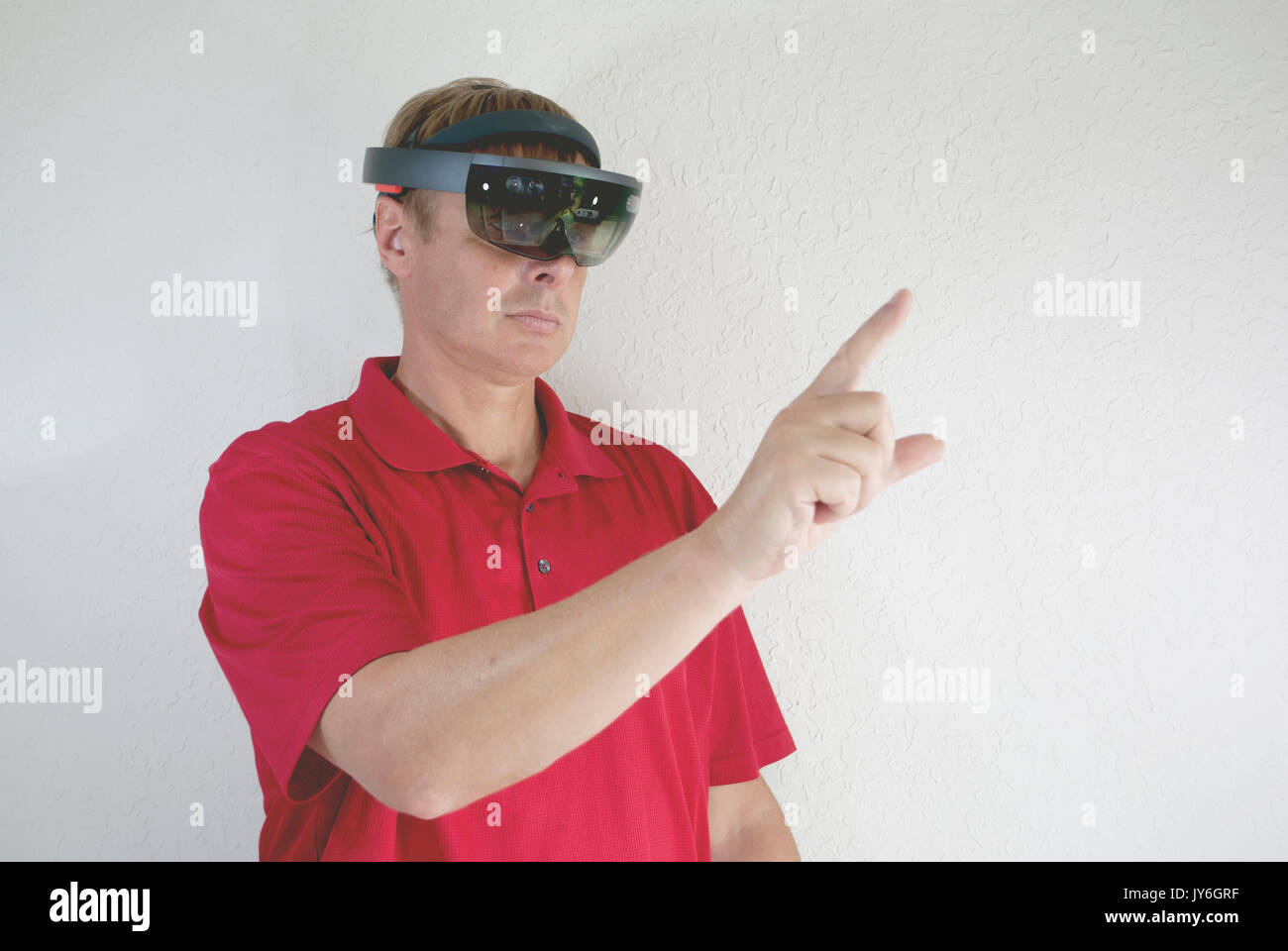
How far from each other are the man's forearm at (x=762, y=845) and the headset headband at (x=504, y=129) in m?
0.93

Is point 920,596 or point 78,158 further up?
point 78,158

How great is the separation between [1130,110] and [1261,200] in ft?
0.76

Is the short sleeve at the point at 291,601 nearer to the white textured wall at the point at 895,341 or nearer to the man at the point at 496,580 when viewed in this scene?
the man at the point at 496,580

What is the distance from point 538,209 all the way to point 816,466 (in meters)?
0.50

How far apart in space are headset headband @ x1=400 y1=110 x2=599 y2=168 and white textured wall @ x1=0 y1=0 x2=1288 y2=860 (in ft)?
0.86

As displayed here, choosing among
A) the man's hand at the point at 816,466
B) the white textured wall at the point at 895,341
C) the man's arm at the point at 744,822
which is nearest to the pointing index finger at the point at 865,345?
the man's hand at the point at 816,466

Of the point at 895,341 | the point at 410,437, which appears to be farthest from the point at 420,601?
the point at 895,341

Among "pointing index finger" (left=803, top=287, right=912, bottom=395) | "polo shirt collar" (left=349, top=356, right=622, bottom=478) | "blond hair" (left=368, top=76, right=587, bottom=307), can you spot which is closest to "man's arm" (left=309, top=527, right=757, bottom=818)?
"pointing index finger" (left=803, top=287, right=912, bottom=395)

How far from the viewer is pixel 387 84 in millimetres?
1377


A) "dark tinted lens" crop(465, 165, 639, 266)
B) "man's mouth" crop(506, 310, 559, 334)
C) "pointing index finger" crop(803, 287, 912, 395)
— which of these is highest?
"dark tinted lens" crop(465, 165, 639, 266)

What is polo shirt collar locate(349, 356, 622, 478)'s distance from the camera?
1.13m

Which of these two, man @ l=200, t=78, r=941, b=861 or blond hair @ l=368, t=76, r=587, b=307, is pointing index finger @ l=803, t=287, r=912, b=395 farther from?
blond hair @ l=368, t=76, r=587, b=307

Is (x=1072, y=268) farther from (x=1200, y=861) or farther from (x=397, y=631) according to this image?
(x=397, y=631)

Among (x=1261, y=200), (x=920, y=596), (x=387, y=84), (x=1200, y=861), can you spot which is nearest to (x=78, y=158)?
(x=387, y=84)
